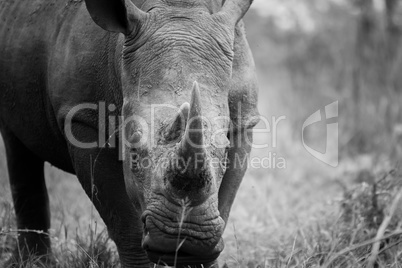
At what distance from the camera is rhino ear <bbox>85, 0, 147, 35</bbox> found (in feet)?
10.6

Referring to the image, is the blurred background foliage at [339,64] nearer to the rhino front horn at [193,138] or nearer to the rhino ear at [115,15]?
the rhino ear at [115,15]

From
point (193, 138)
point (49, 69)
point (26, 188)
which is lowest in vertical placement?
point (26, 188)

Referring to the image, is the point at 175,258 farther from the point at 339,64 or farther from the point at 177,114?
the point at 339,64

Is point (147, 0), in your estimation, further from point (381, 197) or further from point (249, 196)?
point (249, 196)

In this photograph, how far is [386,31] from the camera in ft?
28.4

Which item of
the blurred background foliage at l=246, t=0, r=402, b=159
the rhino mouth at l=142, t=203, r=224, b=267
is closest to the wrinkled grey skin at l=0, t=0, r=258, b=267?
the rhino mouth at l=142, t=203, r=224, b=267

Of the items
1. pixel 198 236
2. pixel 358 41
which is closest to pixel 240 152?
pixel 198 236

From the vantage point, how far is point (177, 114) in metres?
2.75

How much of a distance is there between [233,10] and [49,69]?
1046 millimetres

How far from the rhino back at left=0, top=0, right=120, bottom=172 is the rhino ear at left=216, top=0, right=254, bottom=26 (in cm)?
58

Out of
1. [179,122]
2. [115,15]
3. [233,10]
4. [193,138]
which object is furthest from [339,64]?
[193,138]

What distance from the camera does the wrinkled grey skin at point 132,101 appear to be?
9.21 ft

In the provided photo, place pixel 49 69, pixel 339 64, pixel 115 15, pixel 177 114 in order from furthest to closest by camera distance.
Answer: pixel 339 64 → pixel 49 69 → pixel 115 15 → pixel 177 114

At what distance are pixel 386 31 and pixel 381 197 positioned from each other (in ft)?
14.8
